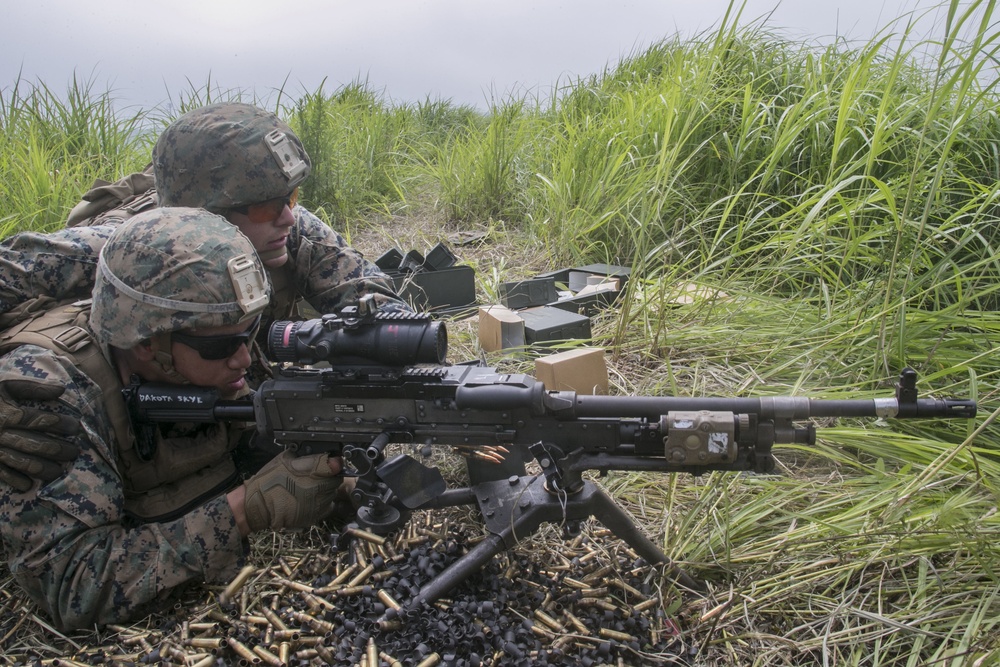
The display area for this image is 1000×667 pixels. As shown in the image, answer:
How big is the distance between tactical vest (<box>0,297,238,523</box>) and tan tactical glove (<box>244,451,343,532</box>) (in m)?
0.39

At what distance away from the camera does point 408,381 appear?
249 centimetres

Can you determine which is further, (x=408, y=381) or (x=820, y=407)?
(x=408, y=381)

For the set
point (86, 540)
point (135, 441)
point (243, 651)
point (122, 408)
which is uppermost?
point (122, 408)

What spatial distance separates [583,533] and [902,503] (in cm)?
116

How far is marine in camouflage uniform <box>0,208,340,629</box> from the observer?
2.51 meters

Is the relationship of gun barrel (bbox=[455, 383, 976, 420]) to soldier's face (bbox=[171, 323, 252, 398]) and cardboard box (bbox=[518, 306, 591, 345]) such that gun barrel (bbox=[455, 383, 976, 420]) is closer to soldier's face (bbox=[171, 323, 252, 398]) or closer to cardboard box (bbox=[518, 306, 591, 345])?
soldier's face (bbox=[171, 323, 252, 398])

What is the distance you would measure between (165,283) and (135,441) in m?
0.75

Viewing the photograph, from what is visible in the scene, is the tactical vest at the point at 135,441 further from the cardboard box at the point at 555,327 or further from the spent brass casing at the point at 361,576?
the cardboard box at the point at 555,327

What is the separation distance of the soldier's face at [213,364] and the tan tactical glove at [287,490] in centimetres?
37

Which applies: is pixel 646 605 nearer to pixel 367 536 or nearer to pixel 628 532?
pixel 628 532

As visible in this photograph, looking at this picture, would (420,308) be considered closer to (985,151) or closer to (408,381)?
(408,381)

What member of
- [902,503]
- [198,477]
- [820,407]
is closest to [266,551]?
[198,477]

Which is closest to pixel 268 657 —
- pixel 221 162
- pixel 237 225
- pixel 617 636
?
pixel 617 636

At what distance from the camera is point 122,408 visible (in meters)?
2.79
